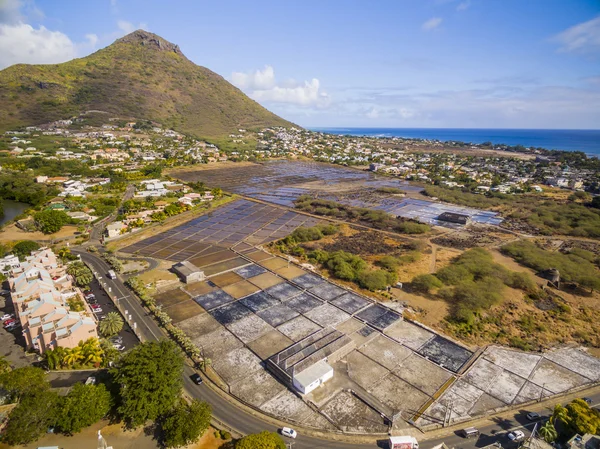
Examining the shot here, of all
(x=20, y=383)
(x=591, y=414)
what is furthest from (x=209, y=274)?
(x=591, y=414)

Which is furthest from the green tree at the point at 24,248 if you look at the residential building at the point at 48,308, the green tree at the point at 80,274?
the green tree at the point at 80,274

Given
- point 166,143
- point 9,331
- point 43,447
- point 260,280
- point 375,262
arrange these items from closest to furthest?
point 43,447 < point 9,331 < point 260,280 < point 375,262 < point 166,143

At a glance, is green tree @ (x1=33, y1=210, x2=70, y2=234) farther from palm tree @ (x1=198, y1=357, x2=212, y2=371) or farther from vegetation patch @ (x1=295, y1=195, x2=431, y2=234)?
vegetation patch @ (x1=295, y1=195, x2=431, y2=234)

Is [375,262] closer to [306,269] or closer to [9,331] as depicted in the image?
[306,269]

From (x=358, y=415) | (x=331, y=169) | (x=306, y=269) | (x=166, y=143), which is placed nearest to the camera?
(x=358, y=415)

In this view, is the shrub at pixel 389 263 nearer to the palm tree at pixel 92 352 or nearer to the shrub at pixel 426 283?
the shrub at pixel 426 283
